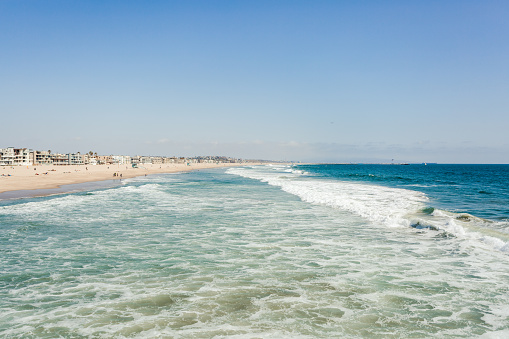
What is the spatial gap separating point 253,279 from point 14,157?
19218 centimetres

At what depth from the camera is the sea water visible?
18.9 feet

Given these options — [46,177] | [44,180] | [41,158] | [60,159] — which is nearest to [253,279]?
[44,180]

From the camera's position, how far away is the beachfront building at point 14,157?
153 metres

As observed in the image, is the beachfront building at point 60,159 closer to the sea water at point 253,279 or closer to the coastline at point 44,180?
the coastline at point 44,180

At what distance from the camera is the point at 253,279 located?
805cm

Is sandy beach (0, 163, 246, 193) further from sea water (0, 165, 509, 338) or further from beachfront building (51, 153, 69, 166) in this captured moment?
beachfront building (51, 153, 69, 166)

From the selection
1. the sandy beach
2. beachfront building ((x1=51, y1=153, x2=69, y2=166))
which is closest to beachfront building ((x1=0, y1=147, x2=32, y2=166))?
beachfront building ((x1=51, y1=153, x2=69, y2=166))

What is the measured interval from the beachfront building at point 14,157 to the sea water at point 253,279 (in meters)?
173

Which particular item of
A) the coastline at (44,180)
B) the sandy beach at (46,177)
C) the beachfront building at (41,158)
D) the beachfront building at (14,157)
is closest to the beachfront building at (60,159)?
the beachfront building at (41,158)

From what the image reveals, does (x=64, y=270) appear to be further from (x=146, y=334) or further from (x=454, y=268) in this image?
(x=454, y=268)

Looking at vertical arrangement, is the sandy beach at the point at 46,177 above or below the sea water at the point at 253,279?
below

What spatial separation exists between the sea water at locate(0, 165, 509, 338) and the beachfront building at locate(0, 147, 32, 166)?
568 ft

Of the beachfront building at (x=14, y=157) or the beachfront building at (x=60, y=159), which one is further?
the beachfront building at (x=60, y=159)

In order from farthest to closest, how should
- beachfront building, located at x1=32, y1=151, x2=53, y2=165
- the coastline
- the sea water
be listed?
beachfront building, located at x1=32, y1=151, x2=53, y2=165 < the coastline < the sea water
